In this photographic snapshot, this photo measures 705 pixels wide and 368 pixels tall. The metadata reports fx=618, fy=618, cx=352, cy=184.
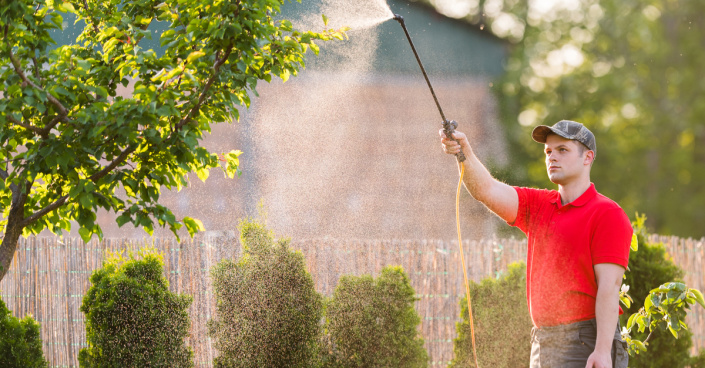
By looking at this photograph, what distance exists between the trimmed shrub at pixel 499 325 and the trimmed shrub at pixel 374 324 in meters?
0.62

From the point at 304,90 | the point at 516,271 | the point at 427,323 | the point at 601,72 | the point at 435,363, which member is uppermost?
the point at 601,72

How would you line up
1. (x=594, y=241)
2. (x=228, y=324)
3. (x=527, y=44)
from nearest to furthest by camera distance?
1. (x=594, y=241)
2. (x=228, y=324)
3. (x=527, y=44)

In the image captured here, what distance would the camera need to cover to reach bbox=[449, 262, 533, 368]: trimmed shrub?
21.3 feet

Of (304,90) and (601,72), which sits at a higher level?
(601,72)

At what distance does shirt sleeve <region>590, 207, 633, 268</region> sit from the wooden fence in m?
4.50

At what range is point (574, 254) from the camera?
278 cm

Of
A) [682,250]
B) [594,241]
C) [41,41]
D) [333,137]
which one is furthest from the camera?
[333,137]

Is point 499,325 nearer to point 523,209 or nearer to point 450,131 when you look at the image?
point 523,209

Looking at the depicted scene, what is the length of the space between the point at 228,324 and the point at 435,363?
8.24ft

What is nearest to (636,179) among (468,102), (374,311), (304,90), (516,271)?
(468,102)

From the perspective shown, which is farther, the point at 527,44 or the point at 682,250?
the point at 527,44

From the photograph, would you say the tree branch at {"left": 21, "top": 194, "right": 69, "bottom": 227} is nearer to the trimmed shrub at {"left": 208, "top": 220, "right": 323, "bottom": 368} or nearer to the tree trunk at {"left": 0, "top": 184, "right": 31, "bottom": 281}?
the tree trunk at {"left": 0, "top": 184, "right": 31, "bottom": 281}

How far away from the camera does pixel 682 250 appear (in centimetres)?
825

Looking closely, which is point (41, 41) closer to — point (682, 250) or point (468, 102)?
point (682, 250)
